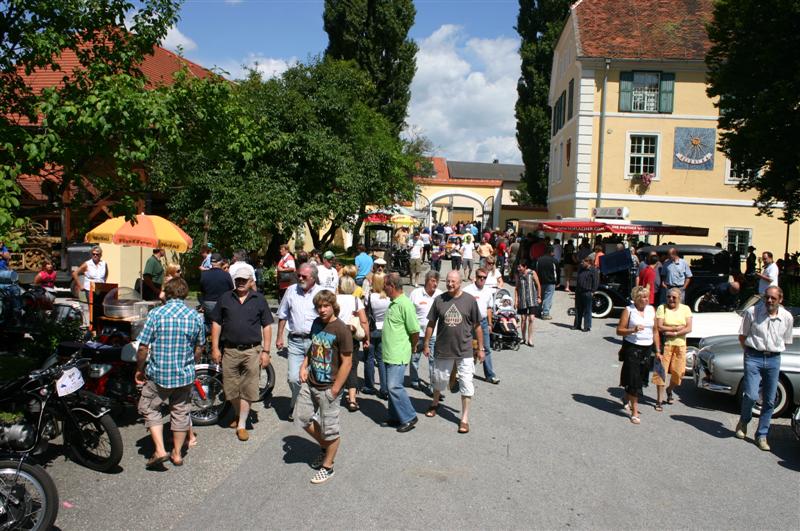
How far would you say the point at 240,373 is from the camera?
6.79m

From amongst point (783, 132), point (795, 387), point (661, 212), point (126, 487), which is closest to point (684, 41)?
point (661, 212)

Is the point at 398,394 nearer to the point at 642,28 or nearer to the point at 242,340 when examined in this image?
the point at 242,340

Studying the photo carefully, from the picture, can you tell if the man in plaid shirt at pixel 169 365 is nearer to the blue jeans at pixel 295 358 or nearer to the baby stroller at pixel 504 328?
the blue jeans at pixel 295 358

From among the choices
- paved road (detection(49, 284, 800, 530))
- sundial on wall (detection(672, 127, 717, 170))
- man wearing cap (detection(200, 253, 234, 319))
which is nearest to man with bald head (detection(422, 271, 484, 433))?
paved road (detection(49, 284, 800, 530))

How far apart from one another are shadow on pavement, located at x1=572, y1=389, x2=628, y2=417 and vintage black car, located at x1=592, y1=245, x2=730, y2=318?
7.36 m

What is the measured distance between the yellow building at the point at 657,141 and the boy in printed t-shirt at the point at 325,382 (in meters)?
22.3

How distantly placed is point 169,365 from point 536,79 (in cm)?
3560

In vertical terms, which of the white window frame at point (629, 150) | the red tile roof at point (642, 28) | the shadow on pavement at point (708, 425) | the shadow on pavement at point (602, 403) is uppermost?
the red tile roof at point (642, 28)

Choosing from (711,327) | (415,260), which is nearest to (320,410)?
(711,327)

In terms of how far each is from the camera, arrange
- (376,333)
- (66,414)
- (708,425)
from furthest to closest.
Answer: (376,333), (708,425), (66,414)

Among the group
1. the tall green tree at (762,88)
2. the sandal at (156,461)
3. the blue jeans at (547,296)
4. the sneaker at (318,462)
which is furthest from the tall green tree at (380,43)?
the sandal at (156,461)

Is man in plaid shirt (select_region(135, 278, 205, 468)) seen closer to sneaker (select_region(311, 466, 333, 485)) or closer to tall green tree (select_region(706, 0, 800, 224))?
sneaker (select_region(311, 466, 333, 485))

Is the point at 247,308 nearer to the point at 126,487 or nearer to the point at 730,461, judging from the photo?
the point at 126,487

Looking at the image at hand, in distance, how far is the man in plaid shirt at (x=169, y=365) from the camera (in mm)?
5895
